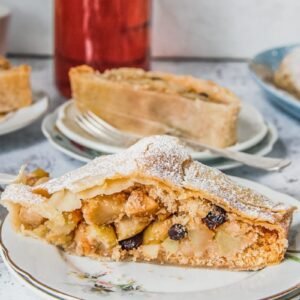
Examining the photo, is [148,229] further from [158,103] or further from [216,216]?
[158,103]

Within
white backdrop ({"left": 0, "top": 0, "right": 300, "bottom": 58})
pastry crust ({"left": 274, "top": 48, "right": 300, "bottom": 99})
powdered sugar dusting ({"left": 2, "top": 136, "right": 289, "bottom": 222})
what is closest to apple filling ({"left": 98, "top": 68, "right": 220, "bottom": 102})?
pastry crust ({"left": 274, "top": 48, "right": 300, "bottom": 99})

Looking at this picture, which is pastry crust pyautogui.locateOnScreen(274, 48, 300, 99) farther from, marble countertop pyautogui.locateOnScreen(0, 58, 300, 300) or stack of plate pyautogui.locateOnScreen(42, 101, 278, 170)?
stack of plate pyautogui.locateOnScreen(42, 101, 278, 170)

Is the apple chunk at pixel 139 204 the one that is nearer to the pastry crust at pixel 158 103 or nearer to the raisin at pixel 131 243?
the raisin at pixel 131 243

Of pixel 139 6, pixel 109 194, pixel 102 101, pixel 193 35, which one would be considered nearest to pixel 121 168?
pixel 109 194

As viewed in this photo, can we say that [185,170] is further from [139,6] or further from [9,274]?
[139,6]

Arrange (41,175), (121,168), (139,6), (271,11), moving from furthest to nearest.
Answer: (271,11), (139,6), (41,175), (121,168)

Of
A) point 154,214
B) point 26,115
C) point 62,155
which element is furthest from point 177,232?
point 26,115
